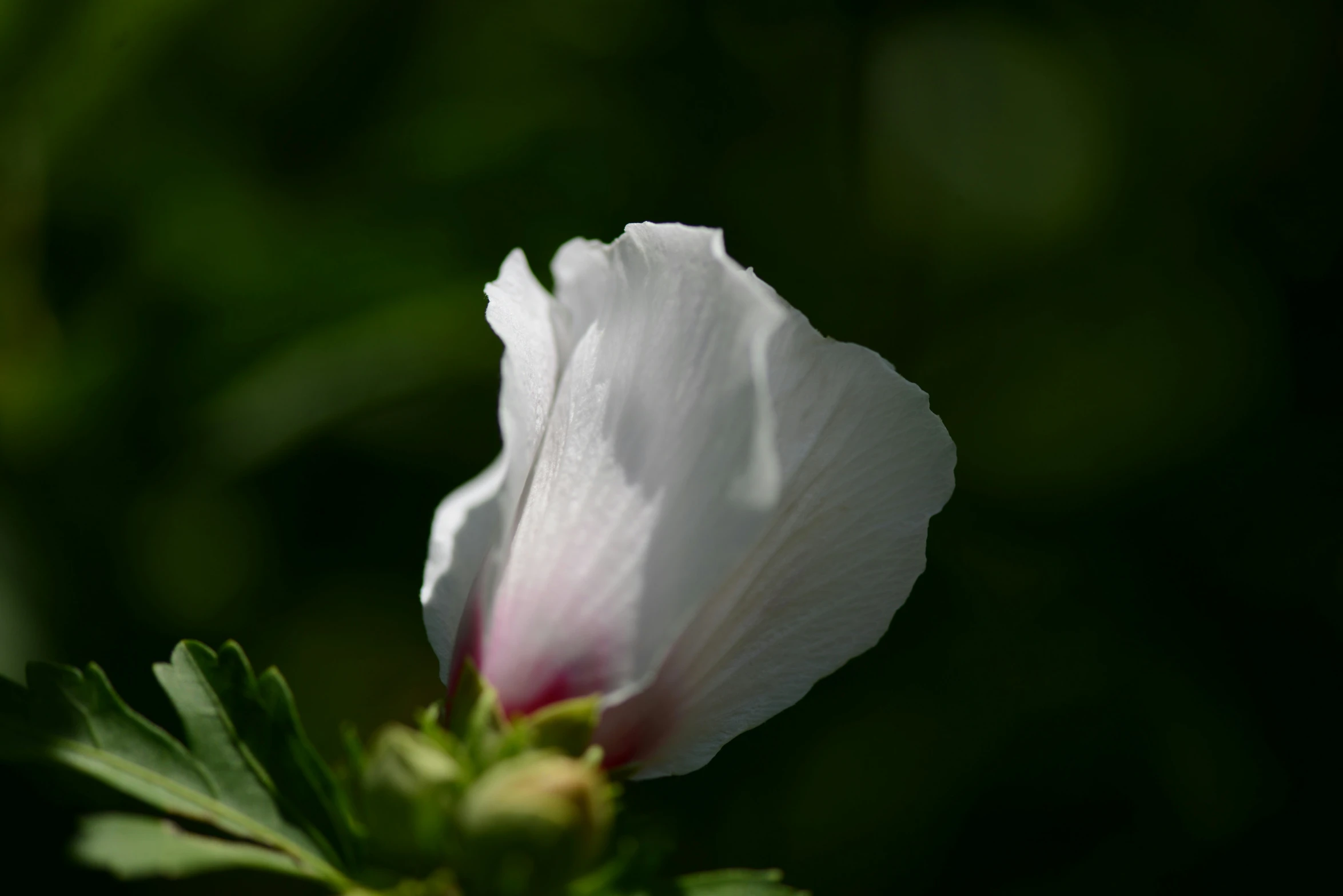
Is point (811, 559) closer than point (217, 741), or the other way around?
point (217, 741)

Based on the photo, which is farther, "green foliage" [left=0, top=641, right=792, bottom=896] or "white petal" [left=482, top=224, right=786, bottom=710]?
"white petal" [left=482, top=224, right=786, bottom=710]

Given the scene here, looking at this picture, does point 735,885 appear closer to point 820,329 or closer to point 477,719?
point 477,719

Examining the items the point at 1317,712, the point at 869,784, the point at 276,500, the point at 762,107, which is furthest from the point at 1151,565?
the point at 276,500

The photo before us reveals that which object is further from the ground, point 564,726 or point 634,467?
point 634,467

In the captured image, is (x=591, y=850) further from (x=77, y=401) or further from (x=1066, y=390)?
(x=1066, y=390)

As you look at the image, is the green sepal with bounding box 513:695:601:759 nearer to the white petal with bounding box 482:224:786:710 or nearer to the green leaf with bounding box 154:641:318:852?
the white petal with bounding box 482:224:786:710

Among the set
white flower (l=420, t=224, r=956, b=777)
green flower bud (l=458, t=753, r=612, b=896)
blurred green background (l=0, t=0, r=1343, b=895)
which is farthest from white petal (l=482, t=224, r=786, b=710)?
blurred green background (l=0, t=0, r=1343, b=895)

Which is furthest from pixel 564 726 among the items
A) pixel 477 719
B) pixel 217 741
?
pixel 217 741

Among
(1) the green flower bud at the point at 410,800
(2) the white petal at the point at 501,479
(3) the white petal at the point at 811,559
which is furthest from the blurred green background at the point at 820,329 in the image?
(1) the green flower bud at the point at 410,800

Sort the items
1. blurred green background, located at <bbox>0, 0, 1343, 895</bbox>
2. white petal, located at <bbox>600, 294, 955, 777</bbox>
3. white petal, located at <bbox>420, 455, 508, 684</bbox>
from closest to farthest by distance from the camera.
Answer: white petal, located at <bbox>420, 455, 508, 684</bbox> < white petal, located at <bbox>600, 294, 955, 777</bbox> < blurred green background, located at <bbox>0, 0, 1343, 895</bbox>
